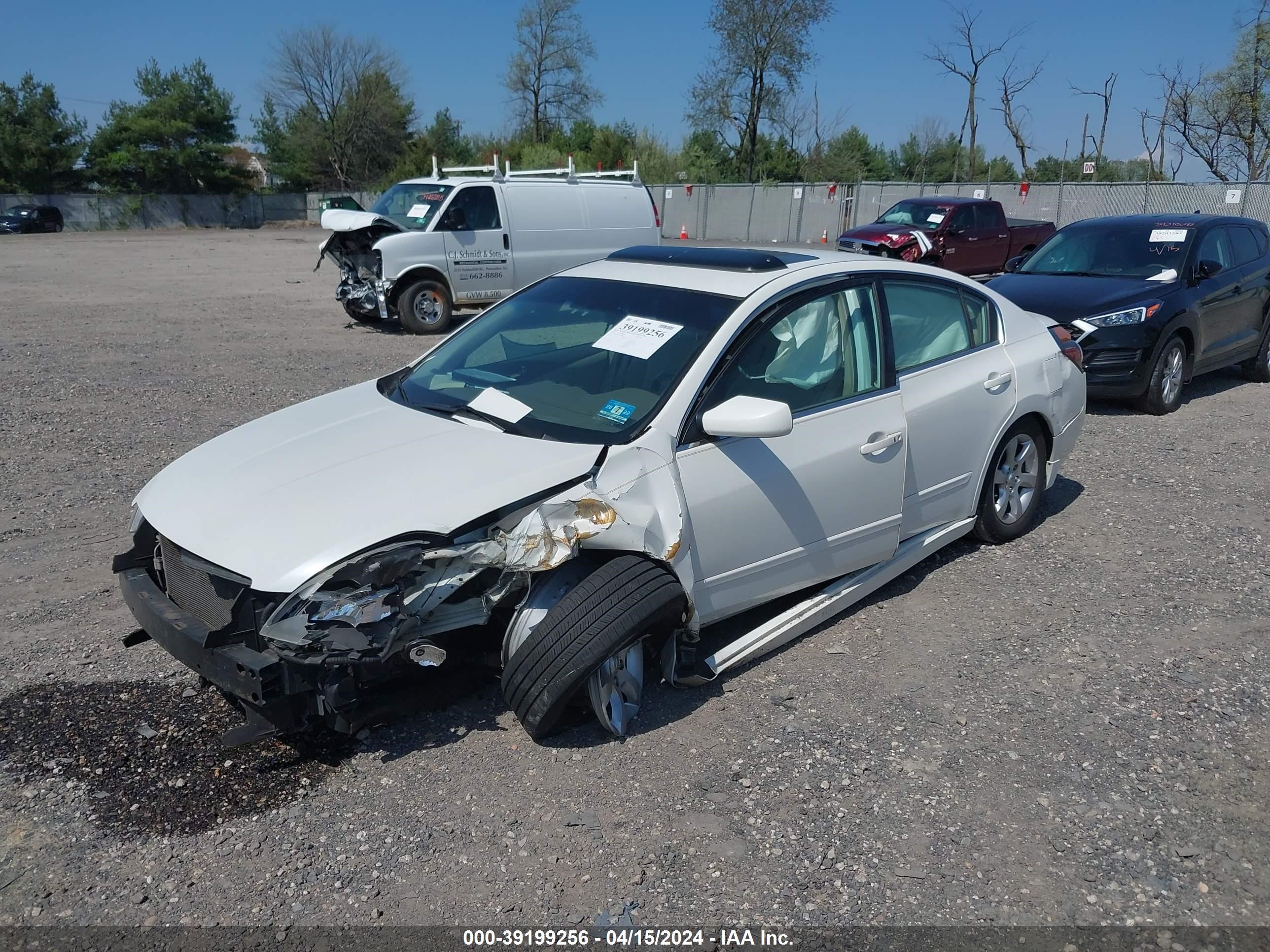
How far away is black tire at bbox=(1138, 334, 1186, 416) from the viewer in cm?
876

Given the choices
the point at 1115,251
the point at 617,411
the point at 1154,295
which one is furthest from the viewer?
the point at 1115,251

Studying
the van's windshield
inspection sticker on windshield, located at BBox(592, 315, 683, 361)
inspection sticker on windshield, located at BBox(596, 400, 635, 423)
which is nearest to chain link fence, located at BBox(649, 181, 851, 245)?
the van's windshield

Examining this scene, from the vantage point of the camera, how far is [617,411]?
150 inches

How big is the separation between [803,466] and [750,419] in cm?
57

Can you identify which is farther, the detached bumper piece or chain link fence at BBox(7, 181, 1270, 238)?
chain link fence at BBox(7, 181, 1270, 238)

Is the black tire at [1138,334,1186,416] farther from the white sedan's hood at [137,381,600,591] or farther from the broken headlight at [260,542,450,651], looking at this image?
the broken headlight at [260,542,450,651]

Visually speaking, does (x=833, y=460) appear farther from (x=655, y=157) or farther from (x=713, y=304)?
(x=655, y=157)

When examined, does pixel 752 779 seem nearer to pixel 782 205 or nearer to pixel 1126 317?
pixel 1126 317

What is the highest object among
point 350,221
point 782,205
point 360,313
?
point 782,205

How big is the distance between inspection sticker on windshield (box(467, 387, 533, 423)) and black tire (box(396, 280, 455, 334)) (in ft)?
31.2

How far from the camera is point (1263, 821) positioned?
10.5 ft

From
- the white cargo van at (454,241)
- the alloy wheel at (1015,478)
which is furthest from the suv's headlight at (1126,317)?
the white cargo van at (454,241)

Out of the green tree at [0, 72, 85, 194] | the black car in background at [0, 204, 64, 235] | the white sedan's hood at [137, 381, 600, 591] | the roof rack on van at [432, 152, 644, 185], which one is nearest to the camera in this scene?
the white sedan's hood at [137, 381, 600, 591]

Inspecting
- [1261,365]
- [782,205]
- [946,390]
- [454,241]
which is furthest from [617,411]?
[782,205]
